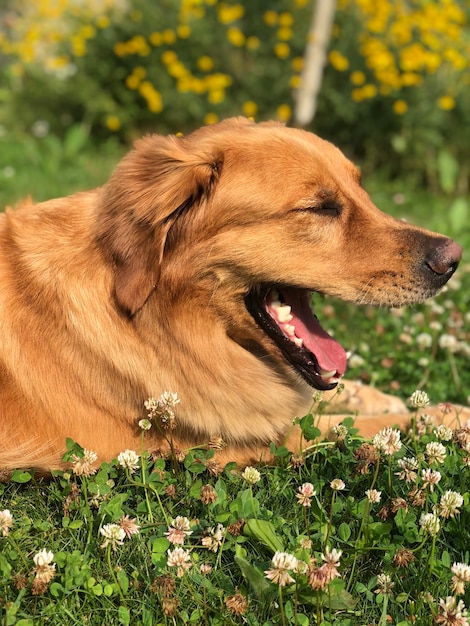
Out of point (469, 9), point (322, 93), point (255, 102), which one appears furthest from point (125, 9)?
point (469, 9)

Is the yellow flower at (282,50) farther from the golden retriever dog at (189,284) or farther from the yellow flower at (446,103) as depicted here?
the golden retriever dog at (189,284)

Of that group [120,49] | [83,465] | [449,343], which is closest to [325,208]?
[83,465]

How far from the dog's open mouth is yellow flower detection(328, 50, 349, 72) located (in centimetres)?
665

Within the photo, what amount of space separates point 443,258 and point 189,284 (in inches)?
41.3

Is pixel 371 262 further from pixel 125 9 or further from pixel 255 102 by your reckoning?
pixel 125 9

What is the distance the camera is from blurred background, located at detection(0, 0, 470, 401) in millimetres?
9062

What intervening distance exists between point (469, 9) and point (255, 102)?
3.66 meters

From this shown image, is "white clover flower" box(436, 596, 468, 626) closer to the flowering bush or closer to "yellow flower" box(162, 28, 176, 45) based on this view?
the flowering bush

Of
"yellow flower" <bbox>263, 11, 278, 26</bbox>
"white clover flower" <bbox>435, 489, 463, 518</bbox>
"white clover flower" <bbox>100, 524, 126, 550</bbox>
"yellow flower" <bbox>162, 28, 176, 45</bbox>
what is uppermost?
"yellow flower" <bbox>263, 11, 278, 26</bbox>

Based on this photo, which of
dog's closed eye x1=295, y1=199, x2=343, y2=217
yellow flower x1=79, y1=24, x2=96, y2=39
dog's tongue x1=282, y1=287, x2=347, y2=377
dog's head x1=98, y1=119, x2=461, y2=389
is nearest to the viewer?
dog's head x1=98, y1=119, x2=461, y2=389

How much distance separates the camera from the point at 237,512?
2549mm

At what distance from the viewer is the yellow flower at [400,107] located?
9.04 meters

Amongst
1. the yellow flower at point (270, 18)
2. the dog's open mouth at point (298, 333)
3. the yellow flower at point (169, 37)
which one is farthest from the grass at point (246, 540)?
the yellow flower at point (270, 18)

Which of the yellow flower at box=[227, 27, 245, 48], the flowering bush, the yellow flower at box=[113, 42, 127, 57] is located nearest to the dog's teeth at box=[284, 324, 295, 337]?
the flowering bush
